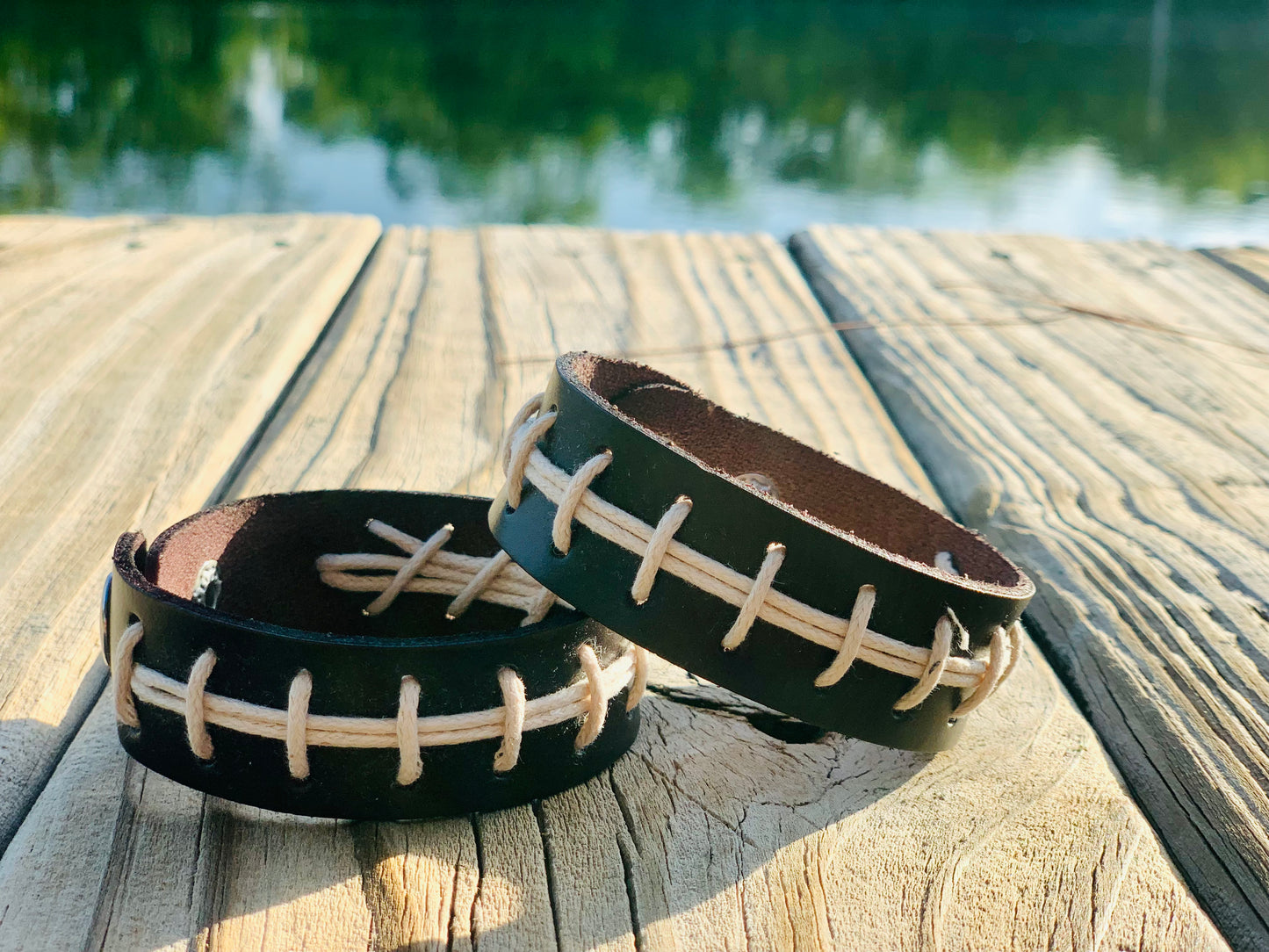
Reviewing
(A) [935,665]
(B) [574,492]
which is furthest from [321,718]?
(A) [935,665]

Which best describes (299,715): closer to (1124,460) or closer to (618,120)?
(1124,460)

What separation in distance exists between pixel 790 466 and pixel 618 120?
11080 mm

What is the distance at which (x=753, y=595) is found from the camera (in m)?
1.04

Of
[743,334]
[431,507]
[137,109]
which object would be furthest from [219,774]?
[137,109]

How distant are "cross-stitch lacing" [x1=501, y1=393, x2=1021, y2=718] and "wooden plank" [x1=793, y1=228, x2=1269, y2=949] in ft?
0.74

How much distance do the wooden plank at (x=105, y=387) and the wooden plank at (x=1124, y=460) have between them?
1.08m

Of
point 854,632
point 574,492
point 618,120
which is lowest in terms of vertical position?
point 618,120

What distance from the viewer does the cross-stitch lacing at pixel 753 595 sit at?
1049 millimetres

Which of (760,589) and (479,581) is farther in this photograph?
(479,581)

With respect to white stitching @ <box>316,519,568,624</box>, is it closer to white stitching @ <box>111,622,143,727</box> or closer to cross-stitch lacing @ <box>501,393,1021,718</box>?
cross-stitch lacing @ <box>501,393,1021,718</box>

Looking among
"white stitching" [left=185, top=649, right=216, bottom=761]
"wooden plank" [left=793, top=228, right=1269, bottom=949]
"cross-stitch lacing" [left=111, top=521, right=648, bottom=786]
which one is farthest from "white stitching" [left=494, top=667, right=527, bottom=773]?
"wooden plank" [left=793, top=228, right=1269, bottom=949]

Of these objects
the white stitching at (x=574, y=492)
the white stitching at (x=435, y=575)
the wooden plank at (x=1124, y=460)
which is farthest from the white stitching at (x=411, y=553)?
the wooden plank at (x=1124, y=460)

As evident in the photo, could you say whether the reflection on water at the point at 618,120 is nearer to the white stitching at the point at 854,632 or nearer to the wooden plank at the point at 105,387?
the wooden plank at the point at 105,387

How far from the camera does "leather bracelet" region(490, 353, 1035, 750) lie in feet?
3.44
